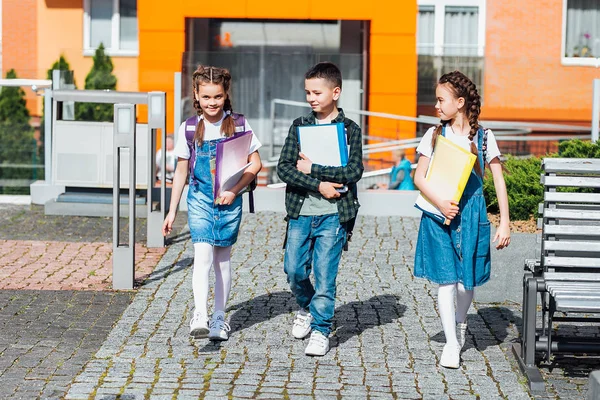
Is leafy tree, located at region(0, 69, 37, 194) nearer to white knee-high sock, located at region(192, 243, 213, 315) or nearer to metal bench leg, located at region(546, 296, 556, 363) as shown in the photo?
white knee-high sock, located at region(192, 243, 213, 315)

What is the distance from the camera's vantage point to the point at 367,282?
9.56 metres

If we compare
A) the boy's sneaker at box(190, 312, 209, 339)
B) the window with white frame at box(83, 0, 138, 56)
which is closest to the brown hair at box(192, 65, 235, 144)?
the boy's sneaker at box(190, 312, 209, 339)

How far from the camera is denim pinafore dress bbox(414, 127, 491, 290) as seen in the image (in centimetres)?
703

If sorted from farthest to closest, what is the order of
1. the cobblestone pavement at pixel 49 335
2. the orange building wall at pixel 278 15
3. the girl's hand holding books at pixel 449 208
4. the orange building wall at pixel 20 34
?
the orange building wall at pixel 20 34, the orange building wall at pixel 278 15, the girl's hand holding books at pixel 449 208, the cobblestone pavement at pixel 49 335

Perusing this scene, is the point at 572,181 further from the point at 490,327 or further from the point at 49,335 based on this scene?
the point at 49,335

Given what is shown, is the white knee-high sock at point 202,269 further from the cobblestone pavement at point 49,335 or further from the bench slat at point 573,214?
the bench slat at point 573,214

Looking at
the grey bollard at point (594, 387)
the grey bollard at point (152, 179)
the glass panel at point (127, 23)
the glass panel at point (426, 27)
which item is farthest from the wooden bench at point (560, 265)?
the glass panel at point (127, 23)

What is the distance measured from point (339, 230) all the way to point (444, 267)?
694mm

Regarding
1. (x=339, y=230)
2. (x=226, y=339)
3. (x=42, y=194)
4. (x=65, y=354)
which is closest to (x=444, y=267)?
(x=339, y=230)

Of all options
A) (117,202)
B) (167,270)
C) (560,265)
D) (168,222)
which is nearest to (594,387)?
(560,265)

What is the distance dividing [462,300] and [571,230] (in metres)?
0.77

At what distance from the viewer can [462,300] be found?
7191 mm

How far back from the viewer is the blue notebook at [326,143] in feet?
23.7

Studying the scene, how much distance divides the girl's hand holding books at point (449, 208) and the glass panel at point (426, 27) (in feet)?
50.5
